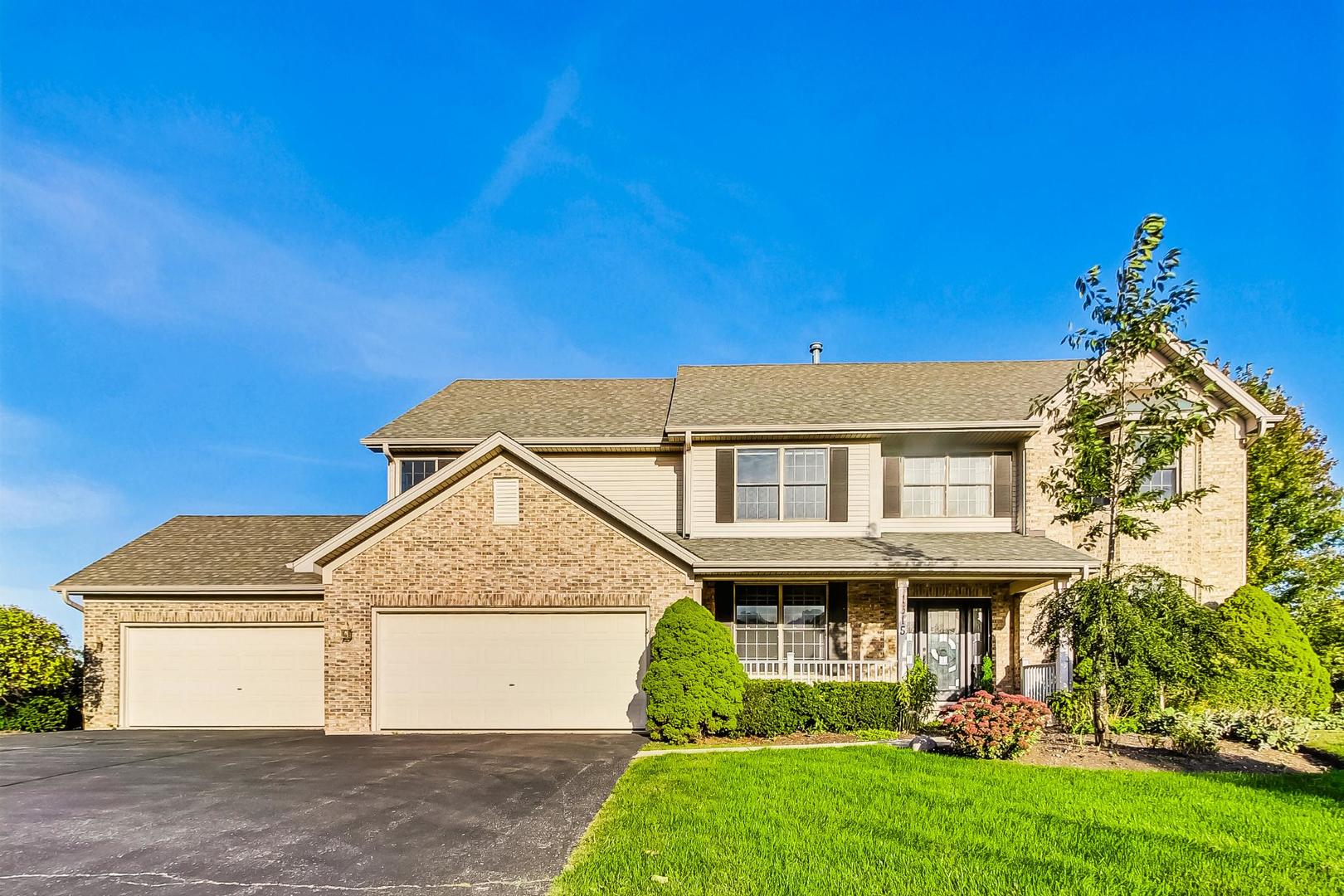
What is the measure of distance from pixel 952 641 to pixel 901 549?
2.86 meters

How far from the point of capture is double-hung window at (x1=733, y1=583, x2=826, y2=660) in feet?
49.7

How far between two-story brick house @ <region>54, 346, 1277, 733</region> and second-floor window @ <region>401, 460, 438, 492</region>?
50mm

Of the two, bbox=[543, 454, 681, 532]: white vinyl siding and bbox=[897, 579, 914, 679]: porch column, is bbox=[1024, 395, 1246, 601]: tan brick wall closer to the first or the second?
bbox=[897, 579, 914, 679]: porch column

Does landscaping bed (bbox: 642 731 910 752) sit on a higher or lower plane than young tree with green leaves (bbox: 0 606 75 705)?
lower

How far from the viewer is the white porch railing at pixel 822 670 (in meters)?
13.5

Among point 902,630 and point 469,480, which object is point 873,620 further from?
point 469,480

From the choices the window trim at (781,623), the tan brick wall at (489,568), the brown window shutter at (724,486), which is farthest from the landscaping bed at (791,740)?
the brown window shutter at (724,486)

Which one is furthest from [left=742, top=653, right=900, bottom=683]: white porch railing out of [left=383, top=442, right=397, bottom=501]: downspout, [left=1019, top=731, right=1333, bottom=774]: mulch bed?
[left=383, top=442, right=397, bottom=501]: downspout

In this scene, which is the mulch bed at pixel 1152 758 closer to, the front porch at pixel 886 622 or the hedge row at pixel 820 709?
the hedge row at pixel 820 709

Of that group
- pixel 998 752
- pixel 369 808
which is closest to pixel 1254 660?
pixel 998 752

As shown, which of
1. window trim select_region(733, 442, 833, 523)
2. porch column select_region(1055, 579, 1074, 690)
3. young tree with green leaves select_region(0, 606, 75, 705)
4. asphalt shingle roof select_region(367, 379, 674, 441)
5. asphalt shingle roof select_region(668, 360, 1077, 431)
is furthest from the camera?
asphalt shingle roof select_region(367, 379, 674, 441)

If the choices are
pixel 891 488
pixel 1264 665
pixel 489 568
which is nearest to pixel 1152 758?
pixel 1264 665

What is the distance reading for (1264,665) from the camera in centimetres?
1312

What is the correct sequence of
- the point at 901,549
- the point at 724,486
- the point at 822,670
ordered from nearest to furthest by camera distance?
the point at 901,549 < the point at 822,670 < the point at 724,486
